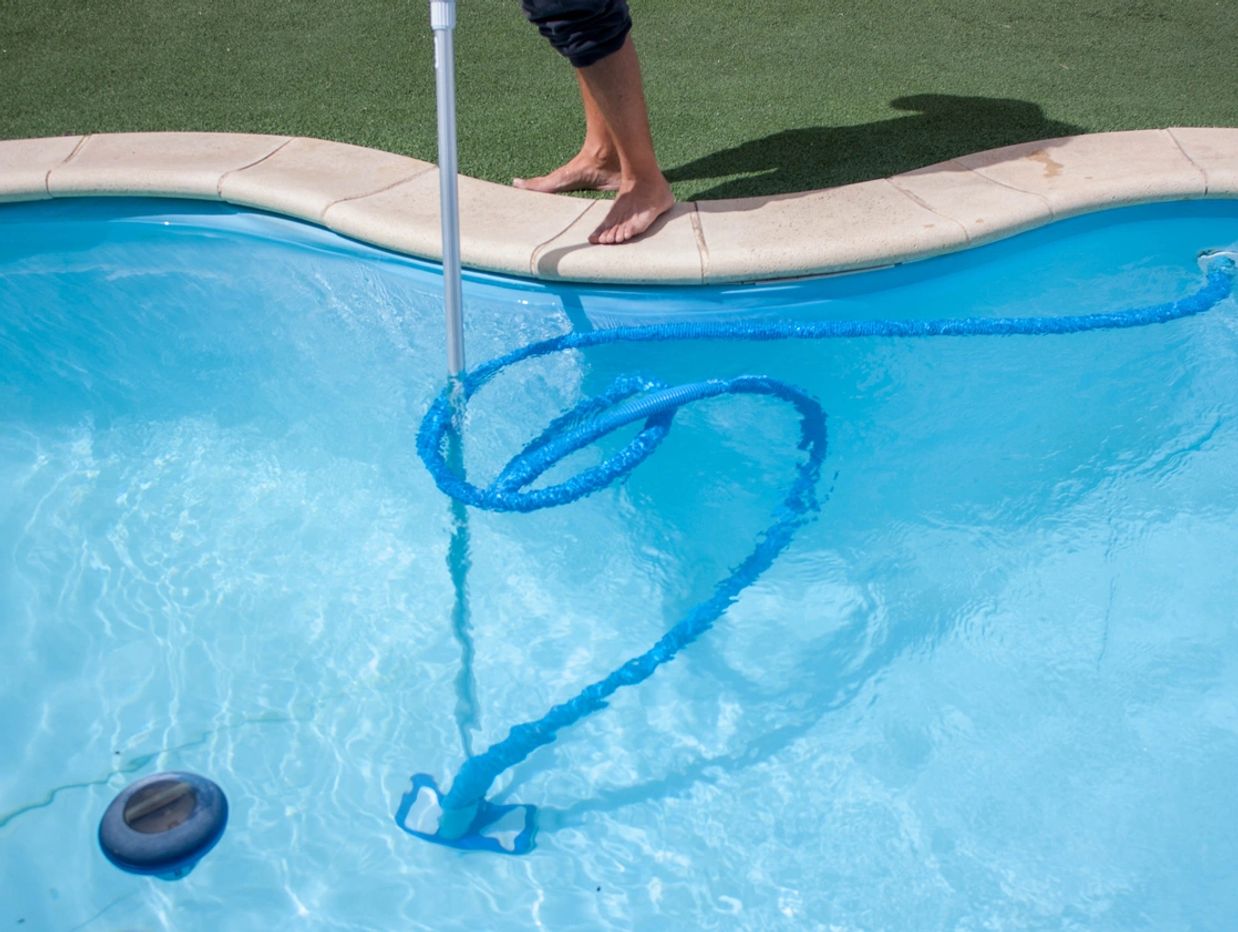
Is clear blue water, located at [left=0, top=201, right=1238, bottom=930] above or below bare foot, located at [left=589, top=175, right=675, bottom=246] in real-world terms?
below

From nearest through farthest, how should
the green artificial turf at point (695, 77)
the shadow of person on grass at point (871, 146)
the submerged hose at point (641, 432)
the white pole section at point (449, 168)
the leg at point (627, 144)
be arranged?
the submerged hose at point (641, 432) → the white pole section at point (449, 168) → the leg at point (627, 144) → the shadow of person on grass at point (871, 146) → the green artificial turf at point (695, 77)

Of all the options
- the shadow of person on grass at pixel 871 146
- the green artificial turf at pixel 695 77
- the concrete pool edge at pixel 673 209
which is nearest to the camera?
the concrete pool edge at pixel 673 209

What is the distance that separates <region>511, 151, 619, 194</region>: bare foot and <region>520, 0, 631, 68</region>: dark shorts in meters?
0.66

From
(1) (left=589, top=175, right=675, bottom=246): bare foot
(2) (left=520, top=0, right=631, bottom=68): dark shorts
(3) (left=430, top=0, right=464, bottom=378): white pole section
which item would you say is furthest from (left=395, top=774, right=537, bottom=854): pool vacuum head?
(2) (left=520, top=0, right=631, bottom=68): dark shorts

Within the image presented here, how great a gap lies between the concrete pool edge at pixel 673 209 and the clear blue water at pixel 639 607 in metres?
0.14

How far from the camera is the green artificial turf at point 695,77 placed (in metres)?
4.77

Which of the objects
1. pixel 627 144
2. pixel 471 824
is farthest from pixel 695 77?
pixel 471 824

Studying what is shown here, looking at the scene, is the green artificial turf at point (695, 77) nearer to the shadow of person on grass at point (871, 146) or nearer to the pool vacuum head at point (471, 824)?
the shadow of person on grass at point (871, 146)

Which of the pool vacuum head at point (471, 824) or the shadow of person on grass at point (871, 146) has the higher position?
the shadow of person on grass at point (871, 146)

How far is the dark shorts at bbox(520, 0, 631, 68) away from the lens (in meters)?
3.61

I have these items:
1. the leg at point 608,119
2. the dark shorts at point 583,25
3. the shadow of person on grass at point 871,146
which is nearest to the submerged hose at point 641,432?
the leg at point 608,119

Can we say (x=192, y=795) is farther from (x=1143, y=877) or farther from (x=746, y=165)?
(x=746, y=165)

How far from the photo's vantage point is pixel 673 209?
4.22 metres

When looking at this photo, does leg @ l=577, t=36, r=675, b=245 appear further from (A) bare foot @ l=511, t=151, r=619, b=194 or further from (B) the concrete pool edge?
(A) bare foot @ l=511, t=151, r=619, b=194
